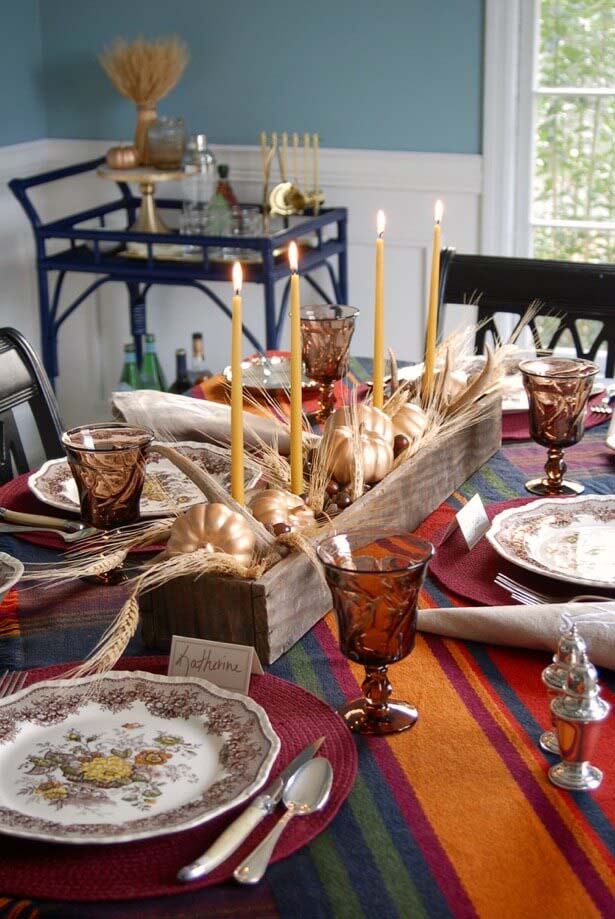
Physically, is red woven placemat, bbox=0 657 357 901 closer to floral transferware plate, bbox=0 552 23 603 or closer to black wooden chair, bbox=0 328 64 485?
floral transferware plate, bbox=0 552 23 603

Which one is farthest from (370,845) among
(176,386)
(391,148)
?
(391,148)

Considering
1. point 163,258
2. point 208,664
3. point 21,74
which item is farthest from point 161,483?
point 21,74

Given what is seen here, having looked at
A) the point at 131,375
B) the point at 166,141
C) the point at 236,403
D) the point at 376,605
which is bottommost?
the point at 131,375

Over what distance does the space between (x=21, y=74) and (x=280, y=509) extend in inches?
105

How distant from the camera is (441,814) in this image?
30.2 inches

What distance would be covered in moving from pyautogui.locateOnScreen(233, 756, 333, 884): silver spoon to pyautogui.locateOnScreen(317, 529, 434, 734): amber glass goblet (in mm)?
85

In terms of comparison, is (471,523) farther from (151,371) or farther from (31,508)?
(151,371)

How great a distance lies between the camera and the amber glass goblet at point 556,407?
4.30ft

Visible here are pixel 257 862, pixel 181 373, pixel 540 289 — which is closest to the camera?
pixel 257 862

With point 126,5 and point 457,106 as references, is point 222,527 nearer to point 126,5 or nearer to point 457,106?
point 457,106

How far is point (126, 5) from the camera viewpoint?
3.27 m

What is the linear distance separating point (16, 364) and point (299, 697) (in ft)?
3.11

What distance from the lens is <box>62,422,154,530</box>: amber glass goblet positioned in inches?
42.3

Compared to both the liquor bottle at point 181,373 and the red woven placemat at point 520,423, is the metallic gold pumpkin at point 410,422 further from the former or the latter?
the liquor bottle at point 181,373
